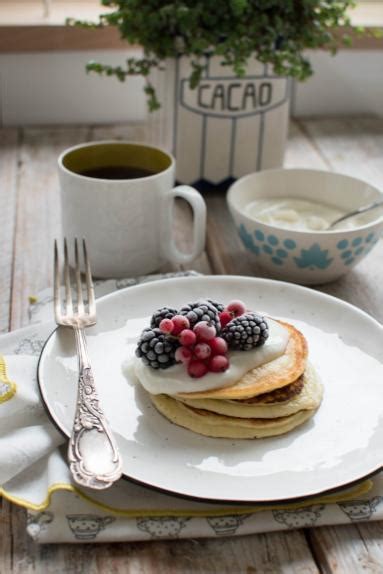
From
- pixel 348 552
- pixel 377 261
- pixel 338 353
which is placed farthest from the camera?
pixel 377 261

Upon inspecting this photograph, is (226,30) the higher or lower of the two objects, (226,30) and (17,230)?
the higher

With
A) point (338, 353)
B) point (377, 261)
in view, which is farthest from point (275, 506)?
point (377, 261)

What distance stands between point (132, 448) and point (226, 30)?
79 centimetres

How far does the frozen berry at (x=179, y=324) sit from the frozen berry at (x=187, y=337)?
14mm

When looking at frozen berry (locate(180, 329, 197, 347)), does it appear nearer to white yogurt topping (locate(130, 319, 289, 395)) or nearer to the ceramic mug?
white yogurt topping (locate(130, 319, 289, 395))

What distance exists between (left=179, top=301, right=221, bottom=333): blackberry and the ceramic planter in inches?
25.9

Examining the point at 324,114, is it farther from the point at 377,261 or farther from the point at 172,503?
the point at 172,503

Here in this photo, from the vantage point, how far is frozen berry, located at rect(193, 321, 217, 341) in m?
0.81

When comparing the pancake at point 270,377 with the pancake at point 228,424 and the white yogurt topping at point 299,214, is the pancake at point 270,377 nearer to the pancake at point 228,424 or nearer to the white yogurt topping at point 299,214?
the pancake at point 228,424

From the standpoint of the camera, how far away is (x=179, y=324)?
2.68 feet

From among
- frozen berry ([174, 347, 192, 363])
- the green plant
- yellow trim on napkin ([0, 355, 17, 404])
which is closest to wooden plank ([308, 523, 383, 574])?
frozen berry ([174, 347, 192, 363])

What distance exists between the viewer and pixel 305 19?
134cm

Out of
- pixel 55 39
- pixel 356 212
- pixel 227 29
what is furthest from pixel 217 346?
pixel 55 39

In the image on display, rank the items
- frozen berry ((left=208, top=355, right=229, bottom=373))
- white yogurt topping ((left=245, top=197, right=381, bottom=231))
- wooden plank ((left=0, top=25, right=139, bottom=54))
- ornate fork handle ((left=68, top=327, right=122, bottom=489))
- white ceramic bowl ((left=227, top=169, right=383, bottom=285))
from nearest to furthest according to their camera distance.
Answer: ornate fork handle ((left=68, top=327, right=122, bottom=489))
frozen berry ((left=208, top=355, right=229, bottom=373))
white ceramic bowl ((left=227, top=169, right=383, bottom=285))
white yogurt topping ((left=245, top=197, right=381, bottom=231))
wooden plank ((left=0, top=25, right=139, bottom=54))
